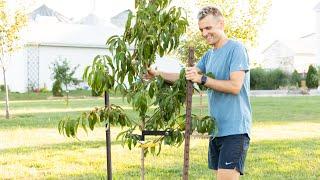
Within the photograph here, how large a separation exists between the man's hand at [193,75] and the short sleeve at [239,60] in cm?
27

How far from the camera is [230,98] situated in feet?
13.5

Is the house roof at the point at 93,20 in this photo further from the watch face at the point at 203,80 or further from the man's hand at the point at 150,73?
the watch face at the point at 203,80

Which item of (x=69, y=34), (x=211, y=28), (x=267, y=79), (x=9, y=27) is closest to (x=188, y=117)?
(x=211, y=28)

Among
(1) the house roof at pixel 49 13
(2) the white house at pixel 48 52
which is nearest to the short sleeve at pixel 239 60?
(2) the white house at pixel 48 52

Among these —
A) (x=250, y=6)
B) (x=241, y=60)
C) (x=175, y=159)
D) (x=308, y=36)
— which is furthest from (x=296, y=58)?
(x=241, y=60)

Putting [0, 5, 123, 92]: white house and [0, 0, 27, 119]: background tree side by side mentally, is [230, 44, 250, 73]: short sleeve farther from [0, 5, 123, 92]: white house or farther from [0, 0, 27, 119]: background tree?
[0, 5, 123, 92]: white house

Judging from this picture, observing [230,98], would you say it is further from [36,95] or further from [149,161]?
[36,95]

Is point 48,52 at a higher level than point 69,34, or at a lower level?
lower

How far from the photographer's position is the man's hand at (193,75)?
12.7 feet

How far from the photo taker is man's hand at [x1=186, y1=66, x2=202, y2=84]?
3.87 m

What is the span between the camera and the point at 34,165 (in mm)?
8125

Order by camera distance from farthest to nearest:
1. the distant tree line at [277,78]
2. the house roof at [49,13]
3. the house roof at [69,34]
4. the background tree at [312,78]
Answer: the house roof at [49,13], the house roof at [69,34], the distant tree line at [277,78], the background tree at [312,78]

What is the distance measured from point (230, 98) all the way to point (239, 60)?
27 centimetres

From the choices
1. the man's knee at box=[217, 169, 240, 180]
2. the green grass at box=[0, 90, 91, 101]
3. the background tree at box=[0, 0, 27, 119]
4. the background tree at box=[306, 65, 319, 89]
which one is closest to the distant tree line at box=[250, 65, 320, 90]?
the background tree at box=[306, 65, 319, 89]
